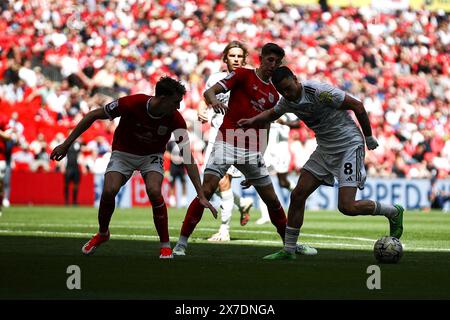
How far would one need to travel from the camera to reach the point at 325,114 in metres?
11.7

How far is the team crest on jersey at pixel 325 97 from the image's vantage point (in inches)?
448

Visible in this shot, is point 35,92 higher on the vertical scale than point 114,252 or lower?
higher

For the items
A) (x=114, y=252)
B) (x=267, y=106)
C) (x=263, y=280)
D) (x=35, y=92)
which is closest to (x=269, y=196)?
(x=267, y=106)

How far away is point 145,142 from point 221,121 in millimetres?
3780

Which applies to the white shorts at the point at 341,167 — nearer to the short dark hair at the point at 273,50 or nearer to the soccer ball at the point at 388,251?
the soccer ball at the point at 388,251

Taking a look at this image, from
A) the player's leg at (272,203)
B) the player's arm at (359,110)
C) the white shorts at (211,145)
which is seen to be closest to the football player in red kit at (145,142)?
the player's leg at (272,203)

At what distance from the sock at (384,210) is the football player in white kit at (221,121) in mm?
2855

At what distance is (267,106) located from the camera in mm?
12531

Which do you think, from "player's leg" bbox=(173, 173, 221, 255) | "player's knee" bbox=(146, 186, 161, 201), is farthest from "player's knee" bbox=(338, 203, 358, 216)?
"player's knee" bbox=(146, 186, 161, 201)

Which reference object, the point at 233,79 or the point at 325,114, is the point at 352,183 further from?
the point at 233,79

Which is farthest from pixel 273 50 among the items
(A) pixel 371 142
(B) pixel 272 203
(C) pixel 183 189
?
(C) pixel 183 189

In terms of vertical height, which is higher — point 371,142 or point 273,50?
point 273,50

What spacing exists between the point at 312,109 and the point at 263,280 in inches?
103
